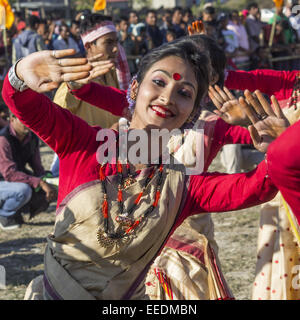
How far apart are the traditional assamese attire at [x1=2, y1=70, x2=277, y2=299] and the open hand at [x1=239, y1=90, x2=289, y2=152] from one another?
0.12 m

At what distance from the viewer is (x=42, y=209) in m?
6.33

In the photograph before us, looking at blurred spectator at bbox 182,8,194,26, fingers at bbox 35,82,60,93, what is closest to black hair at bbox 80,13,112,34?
fingers at bbox 35,82,60,93

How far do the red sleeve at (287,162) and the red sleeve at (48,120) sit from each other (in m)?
0.80

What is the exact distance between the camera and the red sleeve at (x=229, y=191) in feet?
6.88

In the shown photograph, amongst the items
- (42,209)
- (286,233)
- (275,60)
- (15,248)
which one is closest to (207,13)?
(275,60)

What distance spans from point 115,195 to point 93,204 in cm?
9

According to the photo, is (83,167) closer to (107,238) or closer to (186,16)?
(107,238)

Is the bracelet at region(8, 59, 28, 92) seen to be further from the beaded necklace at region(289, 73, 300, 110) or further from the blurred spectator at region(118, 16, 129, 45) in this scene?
the blurred spectator at region(118, 16, 129, 45)

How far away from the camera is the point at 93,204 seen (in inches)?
84.5

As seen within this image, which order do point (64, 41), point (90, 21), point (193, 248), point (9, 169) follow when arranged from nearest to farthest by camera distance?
point (193, 248), point (90, 21), point (9, 169), point (64, 41)

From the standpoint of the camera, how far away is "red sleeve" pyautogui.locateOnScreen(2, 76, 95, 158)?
2.07 meters

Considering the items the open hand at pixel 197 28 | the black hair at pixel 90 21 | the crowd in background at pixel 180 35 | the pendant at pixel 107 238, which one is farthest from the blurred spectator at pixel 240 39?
the pendant at pixel 107 238

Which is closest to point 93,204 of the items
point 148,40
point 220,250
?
point 220,250
